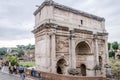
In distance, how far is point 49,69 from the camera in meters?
16.1

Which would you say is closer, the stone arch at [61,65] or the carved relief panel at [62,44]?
the carved relief panel at [62,44]

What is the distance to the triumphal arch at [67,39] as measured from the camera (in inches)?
656

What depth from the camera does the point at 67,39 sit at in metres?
18.5

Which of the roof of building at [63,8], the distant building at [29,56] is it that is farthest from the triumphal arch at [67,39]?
the distant building at [29,56]

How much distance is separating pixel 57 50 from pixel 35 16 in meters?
5.72

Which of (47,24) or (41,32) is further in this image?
(41,32)

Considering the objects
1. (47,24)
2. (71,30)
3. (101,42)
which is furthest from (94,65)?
(47,24)

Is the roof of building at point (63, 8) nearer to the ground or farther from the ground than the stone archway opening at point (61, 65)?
farther from the ground

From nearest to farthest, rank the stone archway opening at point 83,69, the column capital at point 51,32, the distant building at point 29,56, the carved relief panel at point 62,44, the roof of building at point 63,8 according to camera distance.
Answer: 1. the column capital at point 51,32
2. the roof of building at point 63,8
3. the carved relief panel at point 62,44
4. the stone archway opening at point 83,69
5. the distant building at point 29,56

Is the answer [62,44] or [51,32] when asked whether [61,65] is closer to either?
[62,44]

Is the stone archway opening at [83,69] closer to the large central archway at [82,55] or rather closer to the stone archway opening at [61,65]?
the large central archway at [82,55]

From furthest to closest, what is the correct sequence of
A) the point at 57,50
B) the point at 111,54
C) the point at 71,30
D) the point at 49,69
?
1. the point at 111,54
2. the point at 71,30
3. the point at 57,50
4. the point at 49,69

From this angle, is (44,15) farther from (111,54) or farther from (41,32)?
(111,54)

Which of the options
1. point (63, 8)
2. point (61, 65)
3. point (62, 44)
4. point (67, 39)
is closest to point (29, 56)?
point (61, 65)
